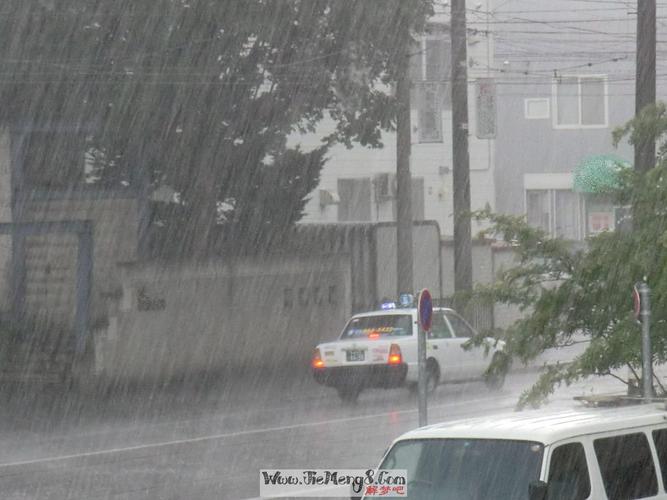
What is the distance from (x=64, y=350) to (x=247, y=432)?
7.87m

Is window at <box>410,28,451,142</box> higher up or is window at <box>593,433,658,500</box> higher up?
window at <box>410,28,451,142</box>

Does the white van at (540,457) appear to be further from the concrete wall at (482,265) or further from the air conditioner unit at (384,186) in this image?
the air conditioner unit at (384,186)

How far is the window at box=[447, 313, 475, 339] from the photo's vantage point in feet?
75.0

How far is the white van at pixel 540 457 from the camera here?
651 centimetres

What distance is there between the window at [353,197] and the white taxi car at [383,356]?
1487 centimetres

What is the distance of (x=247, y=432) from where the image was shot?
1783 centimetres

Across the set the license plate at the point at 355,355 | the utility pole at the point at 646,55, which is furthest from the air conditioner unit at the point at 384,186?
the utility pole at the point at 646,55

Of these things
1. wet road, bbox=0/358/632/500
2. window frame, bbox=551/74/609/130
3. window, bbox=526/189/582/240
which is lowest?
wet road, bbox=0/358/632/500

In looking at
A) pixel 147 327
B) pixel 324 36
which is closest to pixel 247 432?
pixel 147 327

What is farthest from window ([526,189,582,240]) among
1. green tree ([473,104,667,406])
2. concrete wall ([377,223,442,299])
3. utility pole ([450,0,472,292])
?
green tree ([473,104,667,406])

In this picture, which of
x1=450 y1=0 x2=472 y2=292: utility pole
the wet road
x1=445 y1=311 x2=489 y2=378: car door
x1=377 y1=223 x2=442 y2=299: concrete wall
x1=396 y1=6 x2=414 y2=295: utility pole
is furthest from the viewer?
x1=377 y1=223 x2=442 y2=299: concrete wall

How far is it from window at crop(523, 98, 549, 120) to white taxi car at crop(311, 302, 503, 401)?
63.0 ft

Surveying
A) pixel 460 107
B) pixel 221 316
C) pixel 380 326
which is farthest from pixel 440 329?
pixel 221 316

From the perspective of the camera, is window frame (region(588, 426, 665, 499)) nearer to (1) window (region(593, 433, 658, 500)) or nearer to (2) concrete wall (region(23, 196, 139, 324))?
(1) window (region(593, 433, 658, 500))
